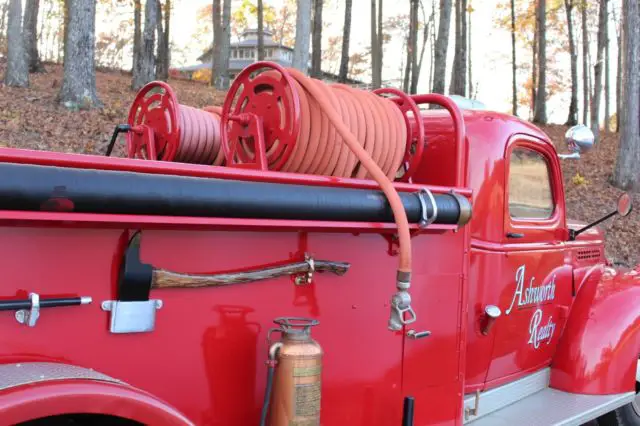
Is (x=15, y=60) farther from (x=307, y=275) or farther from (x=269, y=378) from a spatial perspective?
(x=269, y=378)

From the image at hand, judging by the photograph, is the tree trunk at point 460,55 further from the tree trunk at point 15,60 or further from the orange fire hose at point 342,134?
the orange fire hose at point 342,134

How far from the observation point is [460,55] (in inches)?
869

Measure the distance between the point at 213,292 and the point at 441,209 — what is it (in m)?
1.10

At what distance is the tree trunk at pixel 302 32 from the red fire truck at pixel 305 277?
7302 millimetres

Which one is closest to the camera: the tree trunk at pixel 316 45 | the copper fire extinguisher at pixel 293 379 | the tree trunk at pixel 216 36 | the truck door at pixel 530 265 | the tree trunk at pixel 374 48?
the copper fire extinguisher at pixel 293 379

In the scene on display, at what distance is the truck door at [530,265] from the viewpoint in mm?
3648

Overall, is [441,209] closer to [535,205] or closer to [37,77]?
[535,205]

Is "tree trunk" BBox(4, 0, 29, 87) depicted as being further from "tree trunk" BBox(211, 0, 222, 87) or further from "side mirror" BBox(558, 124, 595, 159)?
"side mirror" BBox(558, 124, 595, 159)

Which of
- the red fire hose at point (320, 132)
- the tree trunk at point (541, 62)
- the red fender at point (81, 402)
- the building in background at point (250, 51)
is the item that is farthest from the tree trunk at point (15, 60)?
the building in background at point (250, 51)

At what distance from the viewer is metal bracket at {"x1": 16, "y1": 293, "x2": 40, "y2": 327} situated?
5.67ft

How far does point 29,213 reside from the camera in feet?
5.41

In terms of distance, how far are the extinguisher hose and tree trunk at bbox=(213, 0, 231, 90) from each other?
67.2 ft

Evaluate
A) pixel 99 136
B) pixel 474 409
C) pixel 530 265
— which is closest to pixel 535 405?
pixel 474 409

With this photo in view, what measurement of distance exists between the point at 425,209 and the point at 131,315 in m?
1.27
